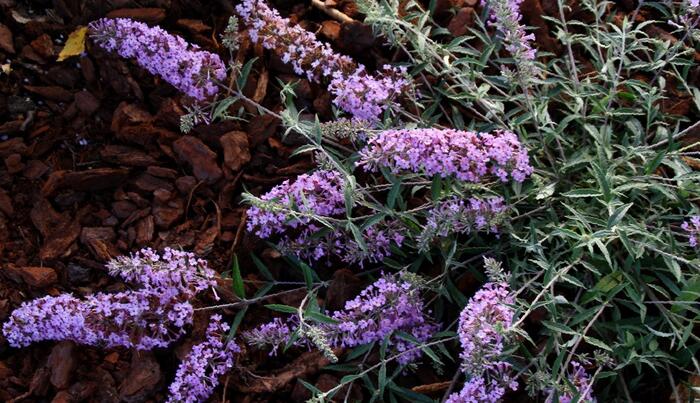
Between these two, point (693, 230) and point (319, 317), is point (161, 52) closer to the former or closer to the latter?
point (319, 317)

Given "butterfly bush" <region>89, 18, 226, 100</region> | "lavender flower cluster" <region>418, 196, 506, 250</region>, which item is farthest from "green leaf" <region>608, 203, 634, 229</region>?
"butterfly bush" <region>89, 18, 226, 100</region>

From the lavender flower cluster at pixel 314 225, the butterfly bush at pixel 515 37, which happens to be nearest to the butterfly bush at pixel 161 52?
the lavender flower cluster at pixel 314 225

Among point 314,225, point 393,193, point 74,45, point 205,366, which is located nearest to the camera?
point 393,193

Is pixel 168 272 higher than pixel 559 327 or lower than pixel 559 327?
lower

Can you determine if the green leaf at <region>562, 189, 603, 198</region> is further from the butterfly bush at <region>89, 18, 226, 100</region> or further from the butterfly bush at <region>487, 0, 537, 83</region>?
the butterfly bush at <region>89, 18, 226, 100</region>

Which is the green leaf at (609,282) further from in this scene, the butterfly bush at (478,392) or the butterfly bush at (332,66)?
the butterfly bush at (332,66)

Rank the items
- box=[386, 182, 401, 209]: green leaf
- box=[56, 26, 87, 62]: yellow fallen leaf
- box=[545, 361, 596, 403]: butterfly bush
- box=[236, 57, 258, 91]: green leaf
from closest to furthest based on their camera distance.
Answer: box=[545, 361, 596, 403]: butterfly bush < box=[386, 182, 401, 209]: green leaf < box=[236, 57, 258, 91]: green leaf < box=[56, 26, 87, 62]: yellow fallen leaf

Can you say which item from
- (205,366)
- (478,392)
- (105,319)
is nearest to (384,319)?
(478,392)
